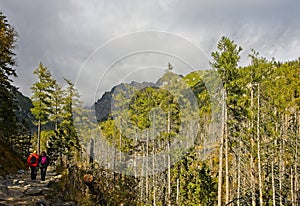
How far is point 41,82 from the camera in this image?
3597 cm

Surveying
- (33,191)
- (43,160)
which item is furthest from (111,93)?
(33,191)

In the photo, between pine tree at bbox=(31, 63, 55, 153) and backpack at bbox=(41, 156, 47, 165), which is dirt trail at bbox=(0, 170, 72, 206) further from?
pine tree at bbox=(31, 63, 55, 153)

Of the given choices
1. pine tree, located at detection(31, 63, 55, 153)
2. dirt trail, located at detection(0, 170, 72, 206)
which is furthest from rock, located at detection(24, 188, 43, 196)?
pine tree, located at detection(31, 63, 55, 153)

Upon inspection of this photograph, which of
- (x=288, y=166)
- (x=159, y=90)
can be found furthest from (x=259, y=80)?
(x=288, y=166)

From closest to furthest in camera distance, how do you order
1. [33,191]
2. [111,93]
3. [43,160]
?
[33,191] < [43,160] < [111,93]

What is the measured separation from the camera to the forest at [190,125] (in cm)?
2042

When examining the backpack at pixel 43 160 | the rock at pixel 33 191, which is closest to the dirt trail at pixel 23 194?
the rock at pixel 33 191

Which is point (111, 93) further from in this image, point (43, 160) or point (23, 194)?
point (23, 194)

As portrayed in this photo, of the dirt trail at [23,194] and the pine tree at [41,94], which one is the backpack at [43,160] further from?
the pine tree at [41,94]

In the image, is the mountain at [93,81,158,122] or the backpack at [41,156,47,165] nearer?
the backpack at [41,156,47,165]

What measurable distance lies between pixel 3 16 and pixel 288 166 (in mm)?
34695

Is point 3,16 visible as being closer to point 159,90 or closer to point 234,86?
point 159,90

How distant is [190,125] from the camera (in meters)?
34.9

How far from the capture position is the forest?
67.0 ft
